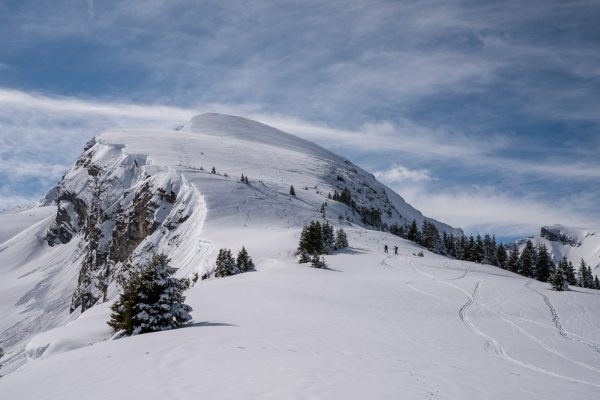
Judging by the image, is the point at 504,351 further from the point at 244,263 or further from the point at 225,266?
the point at 244,263

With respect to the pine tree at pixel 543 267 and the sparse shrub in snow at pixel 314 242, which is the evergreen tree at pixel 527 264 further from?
the sparse shrub in snow at pixel 314 242

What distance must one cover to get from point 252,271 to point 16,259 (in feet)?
360

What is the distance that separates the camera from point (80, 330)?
20.2 meters

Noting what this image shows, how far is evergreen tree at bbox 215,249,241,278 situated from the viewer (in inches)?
1564

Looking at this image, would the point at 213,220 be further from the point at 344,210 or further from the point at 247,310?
the point at 247,310

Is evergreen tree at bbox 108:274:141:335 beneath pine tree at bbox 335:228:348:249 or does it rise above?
beneath

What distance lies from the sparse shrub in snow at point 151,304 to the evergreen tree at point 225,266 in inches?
826

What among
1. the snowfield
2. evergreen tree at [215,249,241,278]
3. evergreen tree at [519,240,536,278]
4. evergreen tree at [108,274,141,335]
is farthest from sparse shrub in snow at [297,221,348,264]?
evergreen tree at [519,240,536,278]

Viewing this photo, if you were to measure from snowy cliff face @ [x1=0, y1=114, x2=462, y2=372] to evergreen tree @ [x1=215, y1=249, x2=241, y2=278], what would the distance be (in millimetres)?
4427

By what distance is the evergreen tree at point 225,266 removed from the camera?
130ft

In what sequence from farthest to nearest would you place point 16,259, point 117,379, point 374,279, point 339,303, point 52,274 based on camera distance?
point 16,259 → point 52,274 → point 374,279 → point 339,303 → point 117,379

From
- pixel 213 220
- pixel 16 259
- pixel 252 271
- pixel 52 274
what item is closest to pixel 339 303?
pixel 252 271

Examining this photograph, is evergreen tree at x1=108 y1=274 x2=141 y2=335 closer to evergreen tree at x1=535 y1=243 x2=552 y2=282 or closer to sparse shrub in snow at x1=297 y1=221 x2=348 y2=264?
sparse shrub in snow at x1=297 y1=221 x2=348 y2=264

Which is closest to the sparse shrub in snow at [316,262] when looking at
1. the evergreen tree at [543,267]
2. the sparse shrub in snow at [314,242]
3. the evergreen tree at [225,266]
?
the sparse shrub in snow at [314,242]
